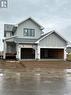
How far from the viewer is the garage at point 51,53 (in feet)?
155

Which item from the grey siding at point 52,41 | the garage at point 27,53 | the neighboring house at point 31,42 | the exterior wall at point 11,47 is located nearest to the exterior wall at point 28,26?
the neighboring house at point 31,42

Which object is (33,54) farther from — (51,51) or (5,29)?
(5,29)

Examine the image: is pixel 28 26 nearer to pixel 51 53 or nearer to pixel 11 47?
pixel 11 47

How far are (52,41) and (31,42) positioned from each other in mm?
3556

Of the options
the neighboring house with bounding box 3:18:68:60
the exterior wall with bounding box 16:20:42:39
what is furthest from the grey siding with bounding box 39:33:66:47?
the exterior wall with bounding box 16:20:42:39

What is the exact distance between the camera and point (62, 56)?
153 feet

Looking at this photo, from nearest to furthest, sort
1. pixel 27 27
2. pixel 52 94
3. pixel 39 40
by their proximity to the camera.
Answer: pixel 52 94
pixel 39 40
pixel 27 27

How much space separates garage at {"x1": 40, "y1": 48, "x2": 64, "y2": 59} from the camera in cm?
4712

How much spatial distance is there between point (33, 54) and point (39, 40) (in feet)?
14.2

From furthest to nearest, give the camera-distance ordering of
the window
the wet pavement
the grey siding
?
the window → the grey siding → the wet pavement

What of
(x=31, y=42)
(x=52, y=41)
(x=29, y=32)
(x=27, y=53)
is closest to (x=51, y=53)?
(x=27, y=53)

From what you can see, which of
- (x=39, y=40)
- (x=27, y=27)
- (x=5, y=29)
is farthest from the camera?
(x=5, y=29)

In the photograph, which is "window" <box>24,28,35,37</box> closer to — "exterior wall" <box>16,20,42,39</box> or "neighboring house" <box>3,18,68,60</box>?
"neighboring house" <box>3,18,68,60</box>

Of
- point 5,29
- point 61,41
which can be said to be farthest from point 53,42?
point 5,29
